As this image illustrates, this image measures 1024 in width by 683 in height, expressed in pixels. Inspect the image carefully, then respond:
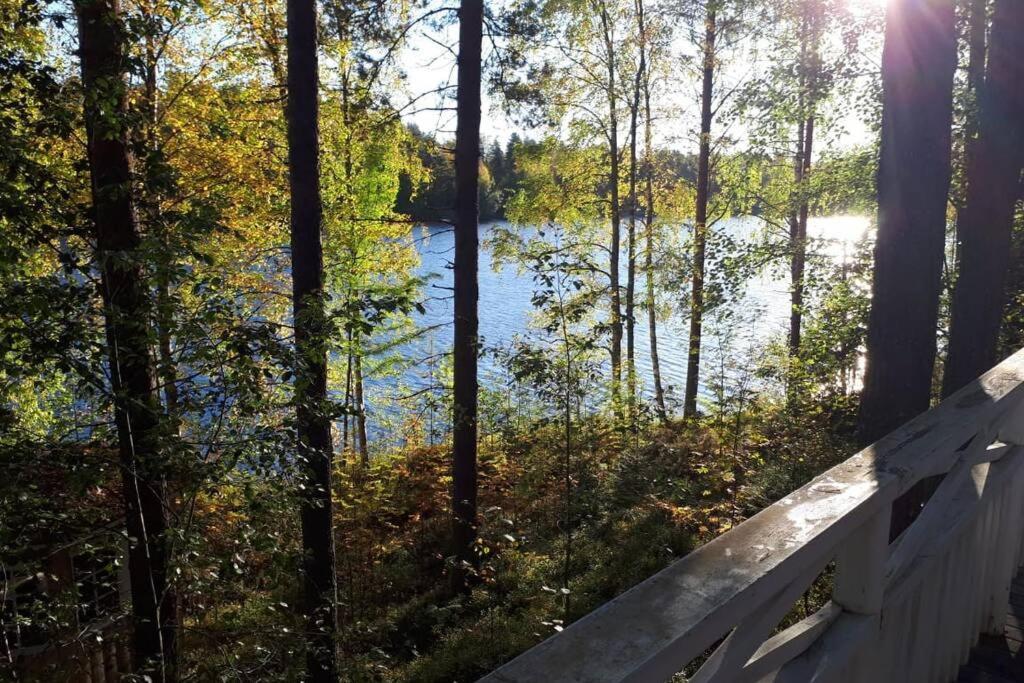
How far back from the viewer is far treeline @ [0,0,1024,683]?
3.56m

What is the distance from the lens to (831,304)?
9.93 meters

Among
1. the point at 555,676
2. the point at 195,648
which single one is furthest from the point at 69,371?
the point at 195,648

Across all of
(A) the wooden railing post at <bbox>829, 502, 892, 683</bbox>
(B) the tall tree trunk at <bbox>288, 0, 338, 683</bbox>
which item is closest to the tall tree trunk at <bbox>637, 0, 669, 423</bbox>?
(B) the tall tree trunk at <bbox>288, 0, 338, 683</bbox>

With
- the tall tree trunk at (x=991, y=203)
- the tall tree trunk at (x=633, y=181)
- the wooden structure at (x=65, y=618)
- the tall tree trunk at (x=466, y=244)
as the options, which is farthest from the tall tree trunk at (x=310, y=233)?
the tall tree trunk at (x=633, y=181)

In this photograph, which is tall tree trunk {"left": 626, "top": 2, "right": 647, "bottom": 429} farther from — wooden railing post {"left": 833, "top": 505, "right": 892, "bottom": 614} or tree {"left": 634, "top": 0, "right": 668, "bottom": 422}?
wooden railing post {"left": 833, "top": 505, "right": 892, "bottom": 614}

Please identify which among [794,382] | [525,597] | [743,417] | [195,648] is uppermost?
[794,382]

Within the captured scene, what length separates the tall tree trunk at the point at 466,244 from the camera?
758cm

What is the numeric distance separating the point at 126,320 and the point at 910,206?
424 centimetres

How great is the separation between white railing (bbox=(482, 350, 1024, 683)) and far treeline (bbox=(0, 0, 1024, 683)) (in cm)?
127

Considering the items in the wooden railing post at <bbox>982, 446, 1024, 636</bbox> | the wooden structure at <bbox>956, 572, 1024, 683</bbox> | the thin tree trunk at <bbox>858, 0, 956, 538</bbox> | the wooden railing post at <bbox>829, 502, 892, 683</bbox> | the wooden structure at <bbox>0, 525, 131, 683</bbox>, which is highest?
the thin tree trunk at <bbox>858, 0, 956, 538</bbox>

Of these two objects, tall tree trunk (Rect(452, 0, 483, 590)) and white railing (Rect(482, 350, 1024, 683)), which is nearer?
white railing (Rect(482, 350, 1024, 683))

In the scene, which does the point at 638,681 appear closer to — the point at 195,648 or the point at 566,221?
the point at 195,648

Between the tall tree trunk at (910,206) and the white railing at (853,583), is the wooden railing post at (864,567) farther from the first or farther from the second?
the tall tree trunk at (910,206)

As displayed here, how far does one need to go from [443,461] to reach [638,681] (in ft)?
37.1
